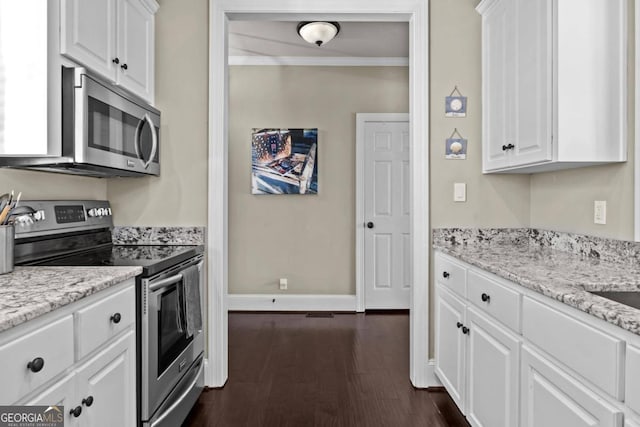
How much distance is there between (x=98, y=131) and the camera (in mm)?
1804

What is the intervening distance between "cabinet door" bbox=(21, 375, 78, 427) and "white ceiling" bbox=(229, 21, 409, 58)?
123 inches

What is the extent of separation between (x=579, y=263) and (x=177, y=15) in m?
2.68

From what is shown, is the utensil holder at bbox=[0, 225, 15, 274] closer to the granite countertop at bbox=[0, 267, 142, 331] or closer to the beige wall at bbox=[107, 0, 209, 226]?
the granite countertop at bbox=[0, 267, 142, 331]

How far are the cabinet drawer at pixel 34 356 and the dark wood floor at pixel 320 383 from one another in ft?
4.01

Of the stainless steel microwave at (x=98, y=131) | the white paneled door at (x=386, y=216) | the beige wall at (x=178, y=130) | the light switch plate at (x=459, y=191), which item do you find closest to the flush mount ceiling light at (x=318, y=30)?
the beige wall at (x=178, y=130)

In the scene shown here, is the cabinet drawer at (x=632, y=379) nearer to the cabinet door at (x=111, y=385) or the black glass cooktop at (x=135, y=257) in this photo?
the cabinet door at (x=111, y=385)

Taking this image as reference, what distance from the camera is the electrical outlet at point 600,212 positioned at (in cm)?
193

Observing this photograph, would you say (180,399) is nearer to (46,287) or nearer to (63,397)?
(63,397)

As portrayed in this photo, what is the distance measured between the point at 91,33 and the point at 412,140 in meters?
1.84

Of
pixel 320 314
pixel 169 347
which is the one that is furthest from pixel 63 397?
pixel 320 314

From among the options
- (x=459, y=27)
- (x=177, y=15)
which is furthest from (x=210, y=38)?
A: (x=459, y=27)

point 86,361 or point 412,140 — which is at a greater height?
point 412,140

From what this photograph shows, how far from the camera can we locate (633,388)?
91cm

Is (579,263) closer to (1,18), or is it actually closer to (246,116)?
(1,18)
